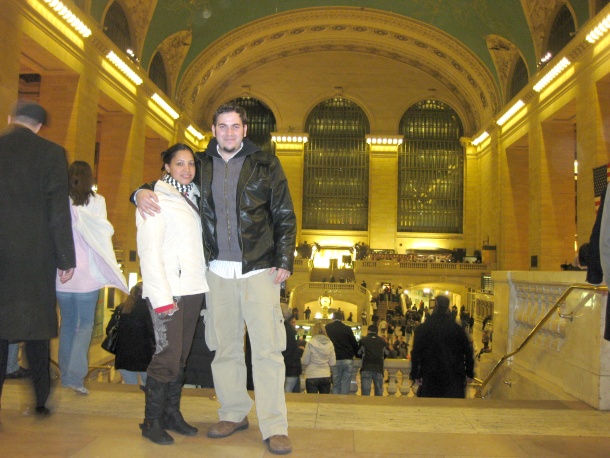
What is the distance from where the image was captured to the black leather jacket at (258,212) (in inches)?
114

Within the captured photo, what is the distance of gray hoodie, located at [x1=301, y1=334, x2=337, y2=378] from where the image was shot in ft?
22.4

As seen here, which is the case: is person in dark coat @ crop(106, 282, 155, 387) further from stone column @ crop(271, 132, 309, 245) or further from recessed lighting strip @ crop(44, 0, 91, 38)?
stone column @ crop(271, 132, 309, 245)

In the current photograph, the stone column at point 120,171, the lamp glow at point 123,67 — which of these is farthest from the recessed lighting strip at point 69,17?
the stone column at point 120,171

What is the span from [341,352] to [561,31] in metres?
14.8

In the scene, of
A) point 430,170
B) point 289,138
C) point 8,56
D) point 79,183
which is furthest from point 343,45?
point 79,183

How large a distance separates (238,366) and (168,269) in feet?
2.10

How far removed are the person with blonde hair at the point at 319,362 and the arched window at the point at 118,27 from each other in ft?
43.9

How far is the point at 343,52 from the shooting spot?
93.8ft

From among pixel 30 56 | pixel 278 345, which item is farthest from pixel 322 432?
pixel 30 56

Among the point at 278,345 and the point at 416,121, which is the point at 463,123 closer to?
the point at 416,121

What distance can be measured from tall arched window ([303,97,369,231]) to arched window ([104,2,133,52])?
12.8 m

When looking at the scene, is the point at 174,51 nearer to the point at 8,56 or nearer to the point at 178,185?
the point at 8,56

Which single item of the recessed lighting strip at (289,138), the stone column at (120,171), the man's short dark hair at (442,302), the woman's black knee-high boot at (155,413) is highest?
the recessed lighting strip at (289,138)

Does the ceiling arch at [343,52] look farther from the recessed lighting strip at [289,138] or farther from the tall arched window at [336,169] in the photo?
the recessed lighting strip at [289,138]
